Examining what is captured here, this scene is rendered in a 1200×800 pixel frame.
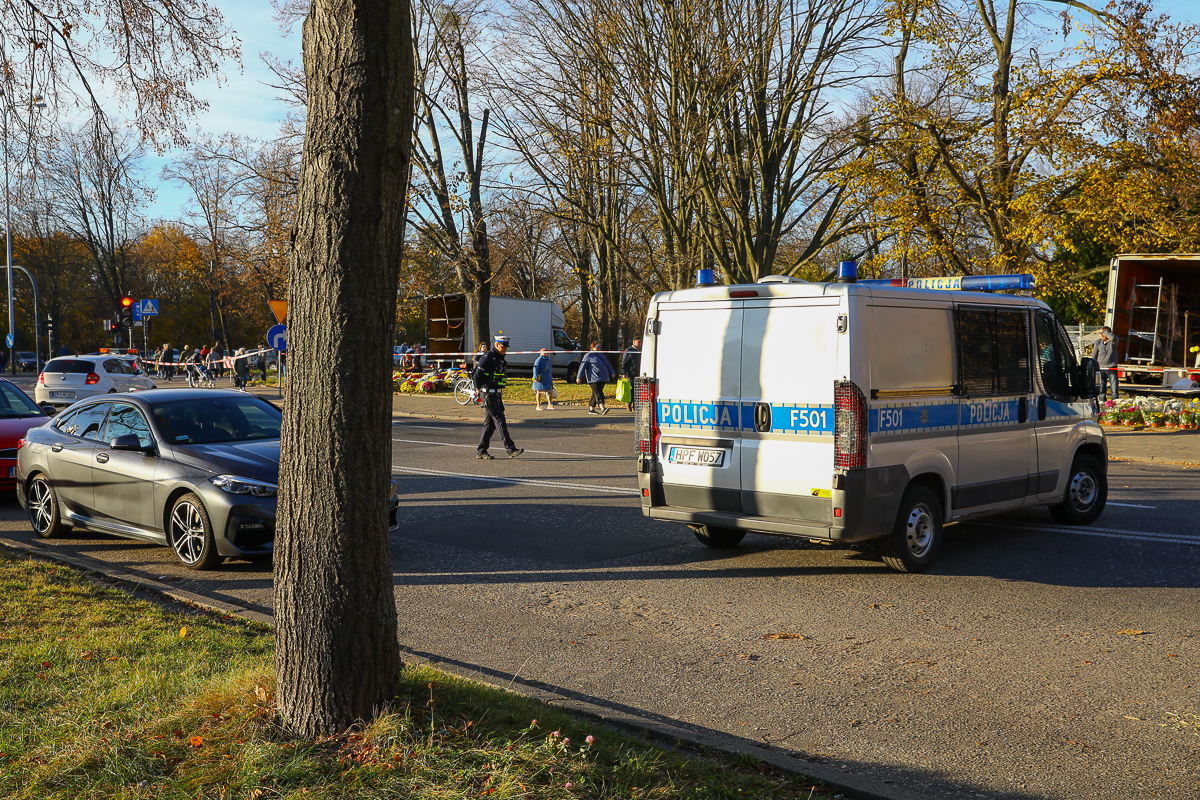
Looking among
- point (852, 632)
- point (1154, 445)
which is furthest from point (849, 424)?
Answer: point (1154, 445)

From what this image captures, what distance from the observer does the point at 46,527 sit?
29.9 ft

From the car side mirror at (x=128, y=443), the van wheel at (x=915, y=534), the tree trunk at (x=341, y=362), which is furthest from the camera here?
the car side mirror at (x=128, y=443)

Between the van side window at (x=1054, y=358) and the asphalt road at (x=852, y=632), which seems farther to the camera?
the van side window at (x=1054, y=358)

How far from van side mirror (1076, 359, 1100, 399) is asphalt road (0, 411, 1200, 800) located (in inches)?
48.9

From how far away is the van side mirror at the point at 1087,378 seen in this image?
29.1ft

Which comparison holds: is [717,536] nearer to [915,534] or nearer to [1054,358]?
[915,534]

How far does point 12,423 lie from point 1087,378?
1156 centimetres

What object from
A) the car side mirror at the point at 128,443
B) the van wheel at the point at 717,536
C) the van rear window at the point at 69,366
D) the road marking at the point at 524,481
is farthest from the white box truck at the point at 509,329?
the van wheel at the point at 717,536

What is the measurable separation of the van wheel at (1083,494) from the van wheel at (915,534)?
2.26 metres

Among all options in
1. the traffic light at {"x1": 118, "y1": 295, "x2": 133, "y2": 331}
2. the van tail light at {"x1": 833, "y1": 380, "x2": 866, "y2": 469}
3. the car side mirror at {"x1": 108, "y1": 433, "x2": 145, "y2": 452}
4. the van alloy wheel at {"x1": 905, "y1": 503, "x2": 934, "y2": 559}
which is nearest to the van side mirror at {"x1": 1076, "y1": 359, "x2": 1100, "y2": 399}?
the van alloy wheel at {"x1": 905, "y1": 503, "x2": 934, "y2": 559}

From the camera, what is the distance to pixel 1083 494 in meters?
9.20

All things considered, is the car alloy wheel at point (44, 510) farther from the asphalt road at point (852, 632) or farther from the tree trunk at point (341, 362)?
the tree trunk at point (341, 362)

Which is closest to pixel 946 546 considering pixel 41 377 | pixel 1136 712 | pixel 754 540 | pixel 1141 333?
pixel 754 540

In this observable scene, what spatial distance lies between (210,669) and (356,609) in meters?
1.44
